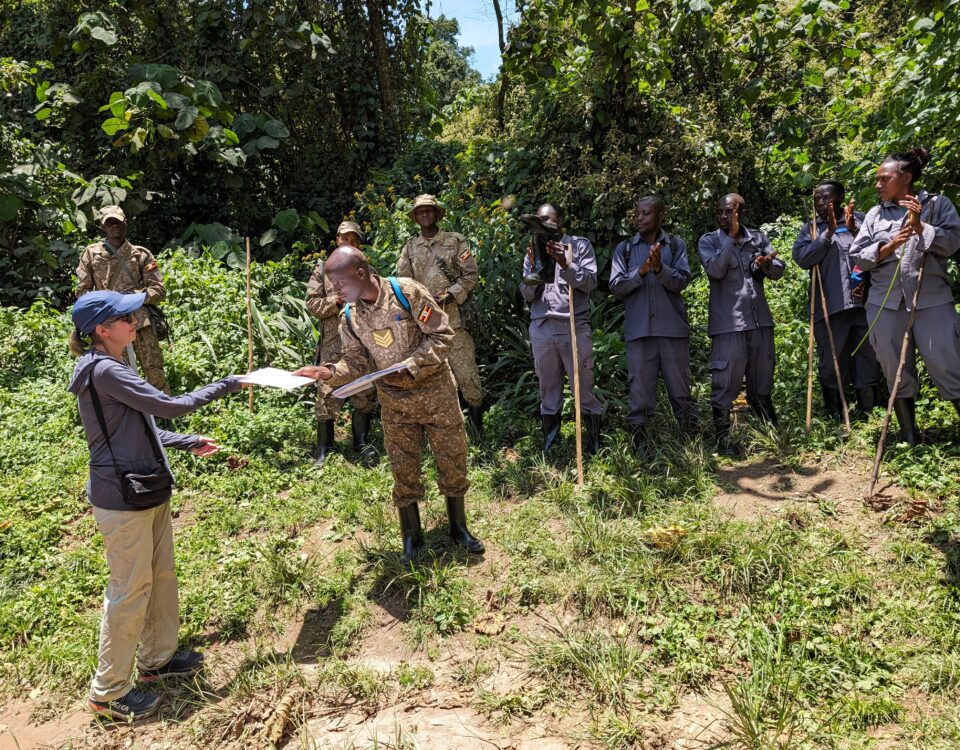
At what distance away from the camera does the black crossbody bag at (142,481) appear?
347 cm

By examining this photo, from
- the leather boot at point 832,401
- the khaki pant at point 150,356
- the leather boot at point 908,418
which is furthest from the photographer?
the khaki pant at point 150,356

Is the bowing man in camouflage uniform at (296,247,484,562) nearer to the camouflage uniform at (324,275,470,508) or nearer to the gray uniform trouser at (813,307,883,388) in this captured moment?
the camouflage uniform at (324,275,470,508)

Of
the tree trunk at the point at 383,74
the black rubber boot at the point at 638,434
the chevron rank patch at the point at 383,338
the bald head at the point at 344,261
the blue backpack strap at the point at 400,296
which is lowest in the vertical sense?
the black rubber boot at the point at 638,434

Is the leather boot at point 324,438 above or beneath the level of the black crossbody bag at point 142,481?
beneath

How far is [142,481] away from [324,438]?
9.62ft

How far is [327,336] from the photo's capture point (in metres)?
6.53

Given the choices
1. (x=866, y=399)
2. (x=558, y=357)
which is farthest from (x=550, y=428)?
(x=866, y=399)

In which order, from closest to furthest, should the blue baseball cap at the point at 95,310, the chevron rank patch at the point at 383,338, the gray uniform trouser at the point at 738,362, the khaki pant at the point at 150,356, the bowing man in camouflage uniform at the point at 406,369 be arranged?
the blue baseball cap at the point at 95,310 → the bowing man in camouflage uniform at the point at 406,369 → the chevron rank patch at the point at 383,338 → the gray uniform trouser at the point at 738,362 → the khaki pant at the point at 150,356

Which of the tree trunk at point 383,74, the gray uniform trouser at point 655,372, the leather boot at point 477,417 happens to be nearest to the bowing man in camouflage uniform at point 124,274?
the leather boot at point 477,417

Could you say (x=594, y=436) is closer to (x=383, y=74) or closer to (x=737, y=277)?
(x=737, y=277)

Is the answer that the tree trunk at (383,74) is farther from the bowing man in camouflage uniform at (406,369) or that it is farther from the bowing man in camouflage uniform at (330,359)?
the bowing man in camouflage uniform at (406,369)

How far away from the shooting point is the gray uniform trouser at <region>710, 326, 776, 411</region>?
221 inches

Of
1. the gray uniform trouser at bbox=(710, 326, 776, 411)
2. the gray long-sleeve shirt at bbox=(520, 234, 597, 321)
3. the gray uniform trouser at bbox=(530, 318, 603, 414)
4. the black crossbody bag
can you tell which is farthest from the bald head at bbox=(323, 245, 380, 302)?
the gray uniform trouser at bbox=(710, 326, 776, 411)

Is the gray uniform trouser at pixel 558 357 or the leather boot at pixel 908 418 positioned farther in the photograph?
the gray uniform trouser at pixel 558 357
